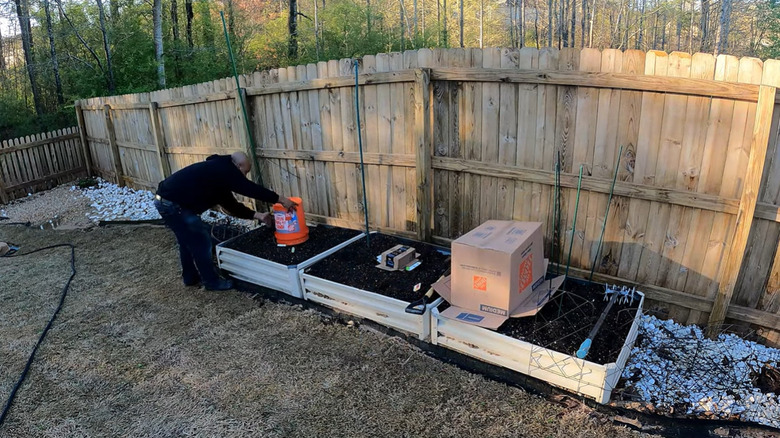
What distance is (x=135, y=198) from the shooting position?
8586mm

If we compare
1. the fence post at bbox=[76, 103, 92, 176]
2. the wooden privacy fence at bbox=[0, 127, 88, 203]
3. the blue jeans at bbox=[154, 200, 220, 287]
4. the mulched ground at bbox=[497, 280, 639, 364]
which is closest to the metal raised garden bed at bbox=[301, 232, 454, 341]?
the mulched ground at bbox=[497, 280, 639, 364]

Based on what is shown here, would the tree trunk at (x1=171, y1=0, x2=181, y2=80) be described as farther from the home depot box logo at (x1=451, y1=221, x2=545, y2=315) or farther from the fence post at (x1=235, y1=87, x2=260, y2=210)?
the home depot box logo at (x1=451, y1=221, x2=545, y2=315)

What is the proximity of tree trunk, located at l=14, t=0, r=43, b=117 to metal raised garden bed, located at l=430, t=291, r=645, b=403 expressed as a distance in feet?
46.1

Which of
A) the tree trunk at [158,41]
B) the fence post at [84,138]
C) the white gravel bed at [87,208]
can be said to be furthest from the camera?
the tree trunk at [158,41]

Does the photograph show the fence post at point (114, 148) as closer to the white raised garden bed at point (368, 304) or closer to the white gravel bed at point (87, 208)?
the white gravel bed at point (87, 208)

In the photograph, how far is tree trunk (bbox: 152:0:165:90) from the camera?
12242 millimetres

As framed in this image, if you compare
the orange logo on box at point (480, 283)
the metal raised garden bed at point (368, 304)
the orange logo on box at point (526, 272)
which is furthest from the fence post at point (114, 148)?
the orange logo on box at point (526, 272)

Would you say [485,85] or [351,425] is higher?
[485,85]

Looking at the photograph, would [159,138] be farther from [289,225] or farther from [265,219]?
[289,225]

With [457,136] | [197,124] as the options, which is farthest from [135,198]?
[457,136]

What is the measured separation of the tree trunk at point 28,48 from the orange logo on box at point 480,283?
1410 centimetres

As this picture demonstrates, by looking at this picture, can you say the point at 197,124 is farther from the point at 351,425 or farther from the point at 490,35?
the point at 490,35

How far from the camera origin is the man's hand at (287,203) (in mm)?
4769

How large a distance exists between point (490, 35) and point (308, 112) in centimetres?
3273
